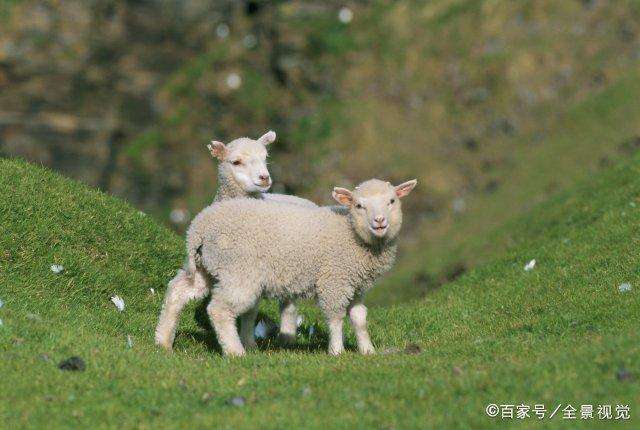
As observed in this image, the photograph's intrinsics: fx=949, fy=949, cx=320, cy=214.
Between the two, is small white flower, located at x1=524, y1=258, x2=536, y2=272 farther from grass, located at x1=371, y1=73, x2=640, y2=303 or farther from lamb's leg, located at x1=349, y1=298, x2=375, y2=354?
grass, located at x1=371, y1=73, x2=640, y2=303

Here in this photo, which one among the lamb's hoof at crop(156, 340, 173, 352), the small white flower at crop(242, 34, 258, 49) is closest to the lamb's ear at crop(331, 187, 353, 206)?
the lamb's hoof at crop(156, 340, 173, 352)

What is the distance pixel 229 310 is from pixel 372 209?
1.76m

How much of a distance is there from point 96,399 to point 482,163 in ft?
67.1

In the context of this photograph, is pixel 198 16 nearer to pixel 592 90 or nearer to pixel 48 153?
pixel 48 153

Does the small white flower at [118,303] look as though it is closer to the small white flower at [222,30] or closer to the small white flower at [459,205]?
the small white flower at [459,205]

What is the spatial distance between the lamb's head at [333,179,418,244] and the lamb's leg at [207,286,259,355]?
127 centimetres

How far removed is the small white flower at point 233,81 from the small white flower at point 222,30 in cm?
286

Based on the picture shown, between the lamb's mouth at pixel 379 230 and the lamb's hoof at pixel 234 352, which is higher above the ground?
the lamb's mouth at pixel 379 230

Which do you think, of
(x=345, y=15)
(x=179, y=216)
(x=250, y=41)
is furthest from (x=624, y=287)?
(x=250, y=41)

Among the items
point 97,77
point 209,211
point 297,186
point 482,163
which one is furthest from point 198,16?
point 209,211

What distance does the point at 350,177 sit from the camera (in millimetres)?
28094

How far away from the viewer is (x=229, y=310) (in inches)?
375

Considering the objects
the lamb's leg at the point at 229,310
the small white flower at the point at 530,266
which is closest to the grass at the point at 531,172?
the small white flower at the point at 530,266

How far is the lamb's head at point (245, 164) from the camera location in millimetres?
10961
